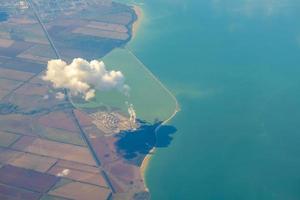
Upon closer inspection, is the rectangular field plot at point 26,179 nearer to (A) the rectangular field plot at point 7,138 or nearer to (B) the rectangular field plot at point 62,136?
(A) the rectangular field plot at point 7,138

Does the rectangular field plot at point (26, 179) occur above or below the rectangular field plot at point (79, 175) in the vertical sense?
above

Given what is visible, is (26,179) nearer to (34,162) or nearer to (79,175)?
(34,162)

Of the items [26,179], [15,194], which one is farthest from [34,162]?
[15,194]

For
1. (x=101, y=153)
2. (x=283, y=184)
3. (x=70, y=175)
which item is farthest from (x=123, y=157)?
(x=283, y=184)

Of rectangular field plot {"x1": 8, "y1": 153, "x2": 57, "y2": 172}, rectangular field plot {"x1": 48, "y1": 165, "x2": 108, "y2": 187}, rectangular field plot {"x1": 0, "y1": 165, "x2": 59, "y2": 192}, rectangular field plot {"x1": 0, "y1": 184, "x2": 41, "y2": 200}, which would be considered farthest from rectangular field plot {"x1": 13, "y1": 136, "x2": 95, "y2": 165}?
rectangular field plot {"x1": 0, "y1": 184, "x2": 41, "y2": 200}

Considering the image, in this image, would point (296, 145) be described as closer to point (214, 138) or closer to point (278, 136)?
point (278, 136)

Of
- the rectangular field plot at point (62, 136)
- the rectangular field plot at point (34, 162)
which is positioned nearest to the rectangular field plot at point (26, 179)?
the rectangular field plot at point (34, 162)
